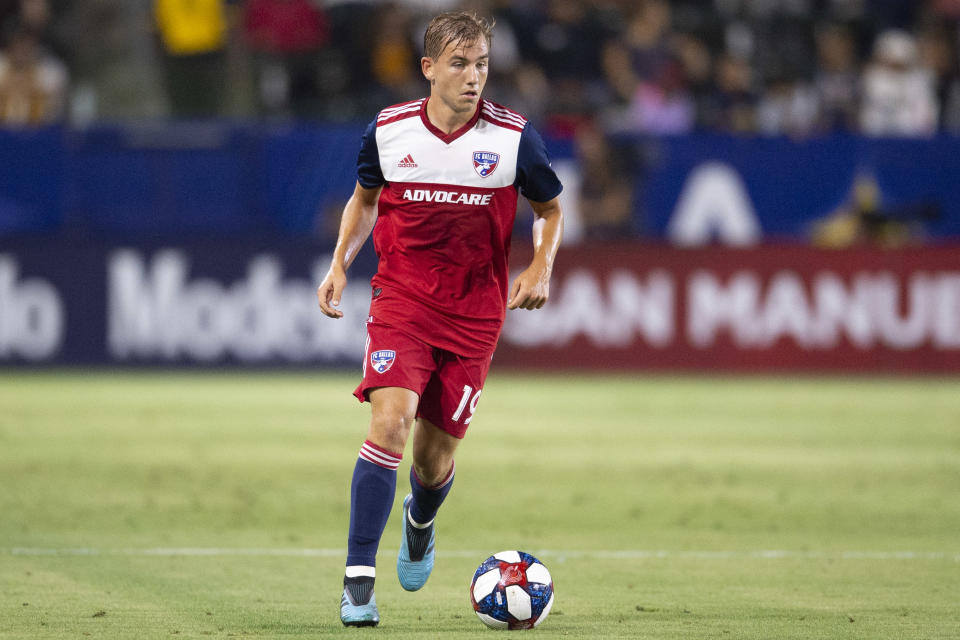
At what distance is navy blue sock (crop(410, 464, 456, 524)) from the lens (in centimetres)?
643

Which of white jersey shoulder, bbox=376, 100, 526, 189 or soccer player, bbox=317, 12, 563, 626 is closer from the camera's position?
soccer player, bbox=317, 12, 563, 626

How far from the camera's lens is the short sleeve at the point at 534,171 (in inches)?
245

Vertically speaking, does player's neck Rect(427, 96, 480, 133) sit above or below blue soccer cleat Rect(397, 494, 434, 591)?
above

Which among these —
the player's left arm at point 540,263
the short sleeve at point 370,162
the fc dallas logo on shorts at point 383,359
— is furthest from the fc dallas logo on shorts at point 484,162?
the fc dallas logo on shorts at point 383,359

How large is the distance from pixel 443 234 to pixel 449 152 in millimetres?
331

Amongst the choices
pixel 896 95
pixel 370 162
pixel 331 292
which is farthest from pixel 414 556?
pixel 896 95

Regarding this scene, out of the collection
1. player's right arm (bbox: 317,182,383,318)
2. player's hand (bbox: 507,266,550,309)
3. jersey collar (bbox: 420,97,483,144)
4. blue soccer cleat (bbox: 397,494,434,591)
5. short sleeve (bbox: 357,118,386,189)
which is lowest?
blue soccer cleat (bbox: 397,494,434,591)

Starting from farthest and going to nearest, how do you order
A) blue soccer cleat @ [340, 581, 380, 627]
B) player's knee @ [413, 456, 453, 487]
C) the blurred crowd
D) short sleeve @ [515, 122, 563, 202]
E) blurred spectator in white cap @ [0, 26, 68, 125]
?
the blurred crowd, blurred spectator in white cap @ [0, 26, 68, 125], player's knee @ [413, 456, 453, 487], short sleeve @ [515, 122, 563, 202], blue soccer cleat @ [340, 581, 380, 627]

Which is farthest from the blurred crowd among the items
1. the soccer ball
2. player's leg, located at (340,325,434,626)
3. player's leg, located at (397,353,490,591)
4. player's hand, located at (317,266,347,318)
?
the soccer ball

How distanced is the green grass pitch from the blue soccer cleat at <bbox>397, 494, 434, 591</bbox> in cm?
10

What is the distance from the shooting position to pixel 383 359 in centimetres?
598

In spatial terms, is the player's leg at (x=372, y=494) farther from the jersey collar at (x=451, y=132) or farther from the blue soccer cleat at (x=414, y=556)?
the jersey collar at (x=451, y=132)

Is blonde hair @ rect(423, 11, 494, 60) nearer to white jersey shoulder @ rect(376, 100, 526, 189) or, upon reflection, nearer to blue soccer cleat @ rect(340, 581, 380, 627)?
white jersey shoulder @ rect(376, 100, 526, 189)

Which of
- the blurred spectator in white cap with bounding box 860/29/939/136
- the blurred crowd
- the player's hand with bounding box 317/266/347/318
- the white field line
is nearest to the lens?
the player's hand with bounding box 317/266/347/318
